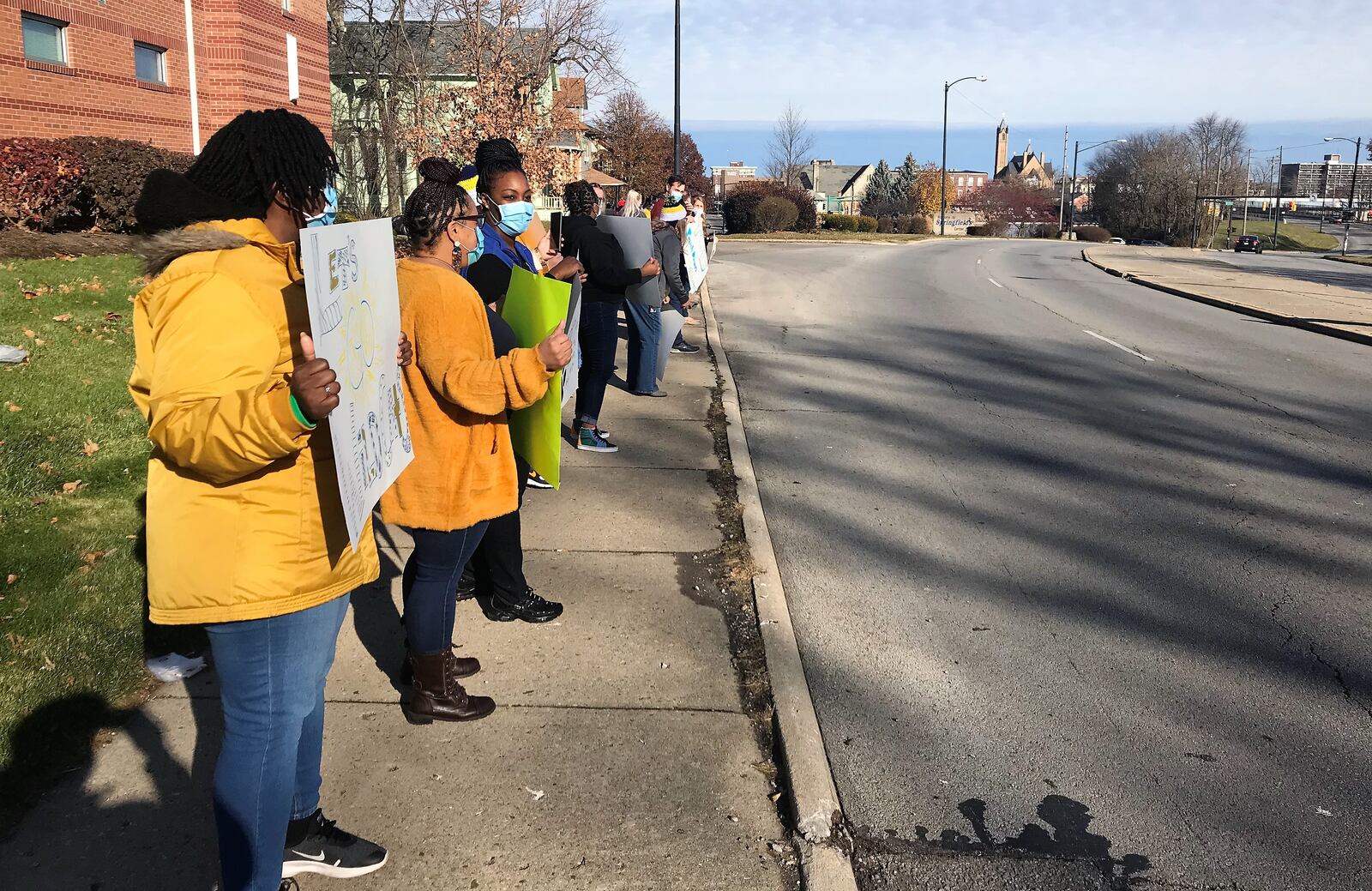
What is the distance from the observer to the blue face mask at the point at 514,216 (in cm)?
516

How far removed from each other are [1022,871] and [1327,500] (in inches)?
202

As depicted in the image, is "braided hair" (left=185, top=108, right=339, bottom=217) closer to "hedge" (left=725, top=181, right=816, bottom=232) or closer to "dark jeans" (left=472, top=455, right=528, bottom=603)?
"dark jeans" (left=472, top=455, right=528, bottom=603)

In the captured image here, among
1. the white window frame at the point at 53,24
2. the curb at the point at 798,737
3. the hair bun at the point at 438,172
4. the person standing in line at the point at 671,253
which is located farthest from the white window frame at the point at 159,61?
the hair bun at the point at 438,172

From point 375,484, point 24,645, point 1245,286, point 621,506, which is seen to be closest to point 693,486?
point 621,506


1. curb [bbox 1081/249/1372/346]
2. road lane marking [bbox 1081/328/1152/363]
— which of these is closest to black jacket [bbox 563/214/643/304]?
road lane marking [bbox 1081/328/1152/363]

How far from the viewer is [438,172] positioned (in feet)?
13.3

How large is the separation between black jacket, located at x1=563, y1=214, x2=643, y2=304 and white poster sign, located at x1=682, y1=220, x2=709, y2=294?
343 cm

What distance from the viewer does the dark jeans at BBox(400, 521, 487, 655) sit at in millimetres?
3668

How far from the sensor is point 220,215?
91.4 inches

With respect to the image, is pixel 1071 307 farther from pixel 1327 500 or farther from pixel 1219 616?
pixel 1219 616

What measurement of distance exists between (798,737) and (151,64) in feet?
70.6

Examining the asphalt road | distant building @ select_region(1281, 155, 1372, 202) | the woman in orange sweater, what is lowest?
the asphalt road

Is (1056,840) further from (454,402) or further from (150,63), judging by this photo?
(150,63)

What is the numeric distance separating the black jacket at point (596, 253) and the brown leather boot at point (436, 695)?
4083 mm
